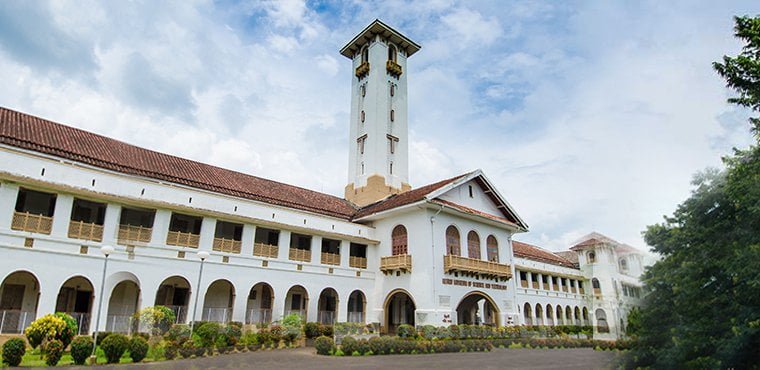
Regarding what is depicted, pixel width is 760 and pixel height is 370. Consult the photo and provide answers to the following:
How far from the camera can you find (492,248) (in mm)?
25250

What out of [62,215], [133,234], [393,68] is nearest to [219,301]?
[133,234]

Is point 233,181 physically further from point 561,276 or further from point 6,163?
point 561,276

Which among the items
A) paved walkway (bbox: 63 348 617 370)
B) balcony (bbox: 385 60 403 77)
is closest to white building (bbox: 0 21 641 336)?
paved walkway (bbox: 63 348 617 370)

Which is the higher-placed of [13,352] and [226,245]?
[226,245]

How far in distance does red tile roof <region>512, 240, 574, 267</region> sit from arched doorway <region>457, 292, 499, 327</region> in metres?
6.50

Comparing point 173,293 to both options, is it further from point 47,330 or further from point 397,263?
point 397,263

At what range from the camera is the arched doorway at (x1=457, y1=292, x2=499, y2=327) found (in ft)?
78.4

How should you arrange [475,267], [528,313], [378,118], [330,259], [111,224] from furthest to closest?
[528,313] < [378,118] < [330,259] < [475,267] < [111,224]

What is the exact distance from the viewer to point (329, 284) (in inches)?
874

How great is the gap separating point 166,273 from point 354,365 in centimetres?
902

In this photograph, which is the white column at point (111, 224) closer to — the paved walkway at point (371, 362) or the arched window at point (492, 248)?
the paved walkway at point (371, 362)

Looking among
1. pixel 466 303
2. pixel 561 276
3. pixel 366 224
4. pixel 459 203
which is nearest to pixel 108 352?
pixel 366 224

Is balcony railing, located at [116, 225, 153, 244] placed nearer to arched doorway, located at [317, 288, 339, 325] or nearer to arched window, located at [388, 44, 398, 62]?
arched doorway, located at [317, 288, 339, 325]

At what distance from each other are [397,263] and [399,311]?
4131 millimetres
